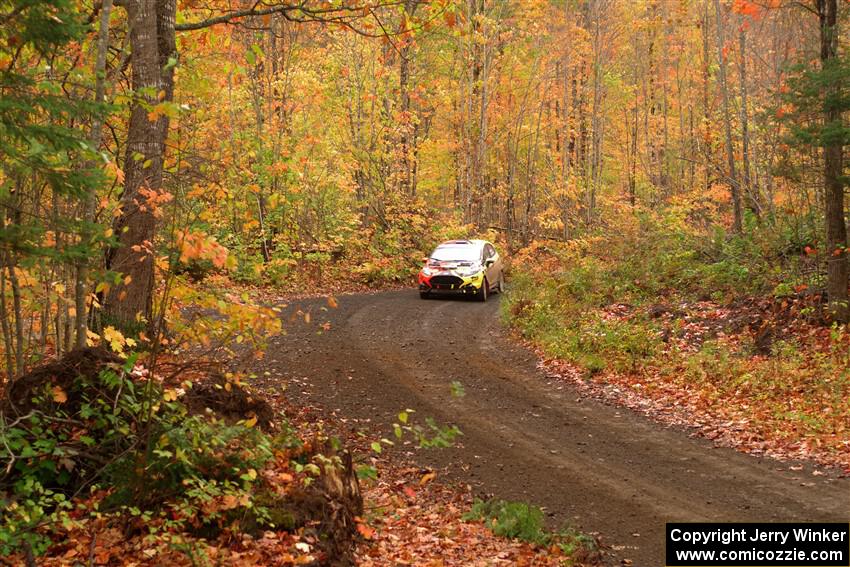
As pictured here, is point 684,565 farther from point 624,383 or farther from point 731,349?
point 731,349

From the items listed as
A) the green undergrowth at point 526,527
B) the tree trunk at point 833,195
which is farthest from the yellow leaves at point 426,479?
the tree trunk at point 833,195

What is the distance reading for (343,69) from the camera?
25.3 m

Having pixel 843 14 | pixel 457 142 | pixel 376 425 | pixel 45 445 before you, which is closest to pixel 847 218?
pixel 843 14

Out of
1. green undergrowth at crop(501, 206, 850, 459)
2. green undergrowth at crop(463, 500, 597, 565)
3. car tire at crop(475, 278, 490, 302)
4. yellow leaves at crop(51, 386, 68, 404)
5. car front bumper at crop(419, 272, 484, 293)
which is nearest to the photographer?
yellow leaves at crop(51, 386, 68, 404)

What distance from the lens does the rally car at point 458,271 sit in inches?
816

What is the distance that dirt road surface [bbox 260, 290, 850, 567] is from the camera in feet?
23.1

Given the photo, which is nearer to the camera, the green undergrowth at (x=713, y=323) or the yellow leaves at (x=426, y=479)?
the yellow leaves at (x=426, y=479)

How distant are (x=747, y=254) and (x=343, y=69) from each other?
16.1 m

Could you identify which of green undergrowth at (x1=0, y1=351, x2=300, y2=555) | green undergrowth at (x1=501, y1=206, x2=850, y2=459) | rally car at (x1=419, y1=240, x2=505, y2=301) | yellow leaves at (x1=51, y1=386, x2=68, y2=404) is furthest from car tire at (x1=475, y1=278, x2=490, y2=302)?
yellow leaves at (x1=51, y1=386, x2=68, y2=404)

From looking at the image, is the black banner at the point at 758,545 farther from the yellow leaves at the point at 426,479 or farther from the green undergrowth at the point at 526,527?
the yellow leaves at the point at 426,479

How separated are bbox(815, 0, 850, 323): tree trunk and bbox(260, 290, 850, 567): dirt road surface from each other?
5.42 meters

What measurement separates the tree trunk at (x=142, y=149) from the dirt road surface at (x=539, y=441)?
3297mm

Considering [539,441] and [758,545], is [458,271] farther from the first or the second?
[758,545]

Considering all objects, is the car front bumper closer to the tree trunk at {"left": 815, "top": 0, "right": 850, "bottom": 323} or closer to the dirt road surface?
the dirt road surface
